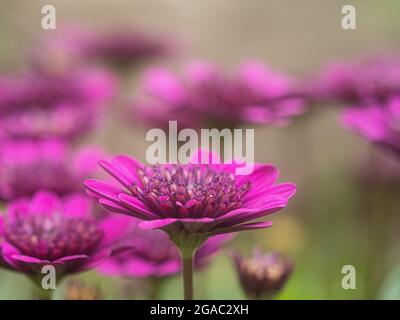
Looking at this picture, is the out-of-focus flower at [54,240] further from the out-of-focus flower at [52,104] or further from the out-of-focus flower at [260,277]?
the out-of-focus flower at [52,104]

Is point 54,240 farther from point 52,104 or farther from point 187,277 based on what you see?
point 52,104

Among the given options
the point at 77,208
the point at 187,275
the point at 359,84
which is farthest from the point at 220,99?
the point at 187,275

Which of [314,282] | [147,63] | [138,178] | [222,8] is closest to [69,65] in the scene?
[147,63]

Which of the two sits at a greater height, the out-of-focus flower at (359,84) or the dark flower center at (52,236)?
the out-of-focus flower at (359,84)

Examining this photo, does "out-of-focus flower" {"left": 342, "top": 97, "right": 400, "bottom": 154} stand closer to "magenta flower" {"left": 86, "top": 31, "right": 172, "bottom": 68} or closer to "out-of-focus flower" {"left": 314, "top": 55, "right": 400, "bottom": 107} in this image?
"out-of-focus flower" {"left": 314, "top": 55, "right": 400, "bottom": 107}

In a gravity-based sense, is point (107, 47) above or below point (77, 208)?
above

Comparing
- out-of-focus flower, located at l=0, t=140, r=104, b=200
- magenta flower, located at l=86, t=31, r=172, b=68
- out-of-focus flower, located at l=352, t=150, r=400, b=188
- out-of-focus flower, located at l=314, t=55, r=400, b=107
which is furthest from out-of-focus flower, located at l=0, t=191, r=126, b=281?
magenta flower, located at l=86, t=31, r=172, b=68

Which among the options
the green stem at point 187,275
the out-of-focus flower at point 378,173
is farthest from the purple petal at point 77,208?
the out-of-focus flower at point 378,173
